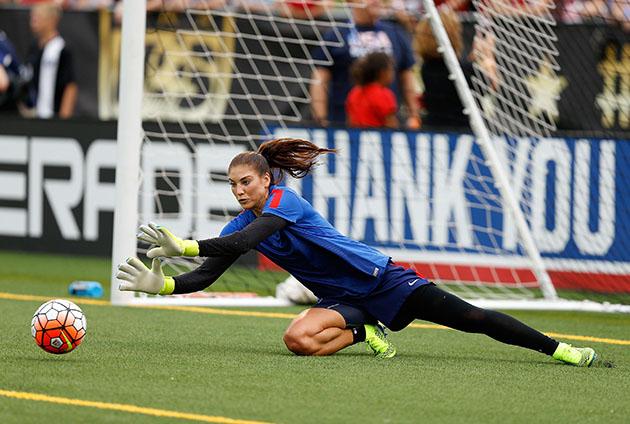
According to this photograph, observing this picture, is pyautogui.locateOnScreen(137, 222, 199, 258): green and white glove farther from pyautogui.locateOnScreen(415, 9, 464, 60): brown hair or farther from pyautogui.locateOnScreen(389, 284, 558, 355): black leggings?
pyautogui.locateOnScreen(415, 9, 464, 60): brown hair

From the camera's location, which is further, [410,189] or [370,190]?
[370,190]

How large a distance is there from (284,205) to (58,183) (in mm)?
6828

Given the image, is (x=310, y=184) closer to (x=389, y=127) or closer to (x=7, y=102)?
(x=389, y=127)

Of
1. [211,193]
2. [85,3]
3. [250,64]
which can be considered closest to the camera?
[211,193]

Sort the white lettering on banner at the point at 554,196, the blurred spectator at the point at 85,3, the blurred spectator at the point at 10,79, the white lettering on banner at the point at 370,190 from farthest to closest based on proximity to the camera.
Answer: the blurred spectator at the point at 85,3 < the blurred spectator at the point at 10,79 < the white lettering on banner at the point at 370,190 < the white lettering on banner at the point at 554,196

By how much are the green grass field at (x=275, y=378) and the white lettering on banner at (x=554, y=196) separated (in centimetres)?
217

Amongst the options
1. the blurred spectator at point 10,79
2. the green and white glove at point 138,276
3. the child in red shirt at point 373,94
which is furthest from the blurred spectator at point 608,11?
the blurred spectator at point 10,79

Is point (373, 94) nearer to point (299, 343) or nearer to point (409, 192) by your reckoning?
point (409, 192)

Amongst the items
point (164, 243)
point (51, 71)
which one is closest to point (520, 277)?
point (164, 243)

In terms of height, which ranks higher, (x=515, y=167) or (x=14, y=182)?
(x=515, y=167)

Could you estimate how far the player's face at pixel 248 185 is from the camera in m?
7.88

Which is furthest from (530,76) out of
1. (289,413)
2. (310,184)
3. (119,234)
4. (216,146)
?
(289,413)

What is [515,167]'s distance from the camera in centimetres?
1235

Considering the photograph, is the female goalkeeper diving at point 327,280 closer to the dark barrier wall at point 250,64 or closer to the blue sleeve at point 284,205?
the blue sleeve at point 284,205
